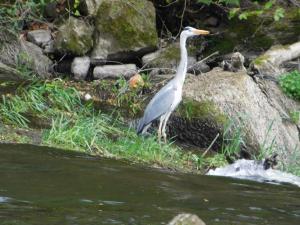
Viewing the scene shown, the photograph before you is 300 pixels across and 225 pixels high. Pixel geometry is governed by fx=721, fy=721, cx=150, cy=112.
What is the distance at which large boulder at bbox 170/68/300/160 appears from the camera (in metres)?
9.83

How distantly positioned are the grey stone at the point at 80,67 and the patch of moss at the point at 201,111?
11.5 feet

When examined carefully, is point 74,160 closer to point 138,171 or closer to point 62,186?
point 138,171

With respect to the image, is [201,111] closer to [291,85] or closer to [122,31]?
[291,85]

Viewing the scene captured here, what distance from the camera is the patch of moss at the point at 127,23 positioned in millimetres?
13453

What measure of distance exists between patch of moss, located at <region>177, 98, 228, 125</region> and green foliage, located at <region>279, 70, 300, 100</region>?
5.88 ft

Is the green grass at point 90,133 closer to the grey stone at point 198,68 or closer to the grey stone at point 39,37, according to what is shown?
the grey stone at point 198,68

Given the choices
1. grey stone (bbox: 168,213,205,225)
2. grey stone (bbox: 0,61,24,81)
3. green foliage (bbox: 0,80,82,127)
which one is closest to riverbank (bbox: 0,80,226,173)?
green foliage (bbox: 0,80,82,127)

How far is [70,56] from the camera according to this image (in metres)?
13.6

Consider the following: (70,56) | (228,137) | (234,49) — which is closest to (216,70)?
(228,137)

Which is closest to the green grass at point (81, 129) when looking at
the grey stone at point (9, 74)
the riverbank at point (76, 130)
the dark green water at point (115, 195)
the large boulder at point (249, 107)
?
the riverbank at point (76, 130)

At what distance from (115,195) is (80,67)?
26.0 feet

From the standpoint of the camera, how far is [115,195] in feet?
18.1

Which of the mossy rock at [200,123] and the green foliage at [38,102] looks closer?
the green foliage at [38,102]

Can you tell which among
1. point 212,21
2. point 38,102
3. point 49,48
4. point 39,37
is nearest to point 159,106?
point 38,102
